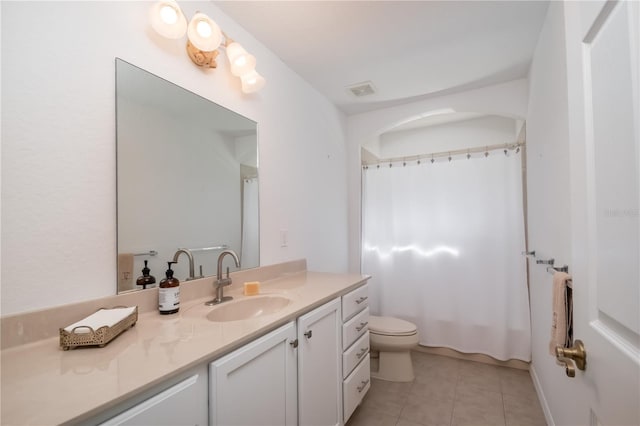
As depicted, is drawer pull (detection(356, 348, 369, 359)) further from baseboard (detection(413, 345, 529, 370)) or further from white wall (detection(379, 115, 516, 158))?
white wall (detection(379, 115, 516, 158))

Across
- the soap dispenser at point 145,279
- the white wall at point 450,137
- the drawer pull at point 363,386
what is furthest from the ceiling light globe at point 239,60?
the white wall at point 450,137

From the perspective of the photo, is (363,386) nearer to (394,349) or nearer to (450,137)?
(394,349)

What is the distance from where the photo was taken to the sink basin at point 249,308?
1.32 metres

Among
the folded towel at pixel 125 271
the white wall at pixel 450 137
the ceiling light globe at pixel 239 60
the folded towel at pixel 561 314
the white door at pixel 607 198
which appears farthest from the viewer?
the white wall at pixel 450 137

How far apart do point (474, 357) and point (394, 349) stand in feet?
2.95

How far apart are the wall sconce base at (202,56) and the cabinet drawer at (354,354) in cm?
174

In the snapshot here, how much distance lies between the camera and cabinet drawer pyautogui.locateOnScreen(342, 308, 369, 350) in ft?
5.39

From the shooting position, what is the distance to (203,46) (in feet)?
4.53

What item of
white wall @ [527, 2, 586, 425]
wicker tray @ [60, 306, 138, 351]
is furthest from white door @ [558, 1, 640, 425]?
wicker tray @ [60, 306, 138, 351]

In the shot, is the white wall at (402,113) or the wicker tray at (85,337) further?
the white wall at (402,113)

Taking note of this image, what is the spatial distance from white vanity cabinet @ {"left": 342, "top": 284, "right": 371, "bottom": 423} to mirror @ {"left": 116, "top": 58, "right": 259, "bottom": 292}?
0.65 m

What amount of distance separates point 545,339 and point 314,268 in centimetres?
160

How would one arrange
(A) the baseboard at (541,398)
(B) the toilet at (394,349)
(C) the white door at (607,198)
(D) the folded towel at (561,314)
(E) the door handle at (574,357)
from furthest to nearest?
(B) the toilet at (394,349) → (A) the baseboard at (541,398) → (D) the folded towel at (561,314) → (E) the door handle at (574,357) → (C) the white door at (607,198)

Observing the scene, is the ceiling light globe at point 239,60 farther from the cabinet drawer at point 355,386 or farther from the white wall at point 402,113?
the cabinet drawer at point 355,386
